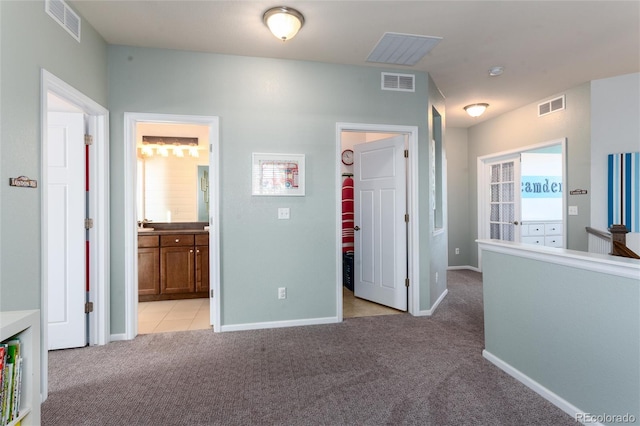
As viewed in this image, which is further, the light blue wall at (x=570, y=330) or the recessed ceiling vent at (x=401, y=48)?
the recessed ceiling vent at (x=401, y=48)

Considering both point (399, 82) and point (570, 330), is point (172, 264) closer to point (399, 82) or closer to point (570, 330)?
point (399, 82)

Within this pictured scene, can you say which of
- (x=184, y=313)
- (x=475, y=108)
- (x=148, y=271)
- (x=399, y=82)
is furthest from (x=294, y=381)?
(x=475, y=108)

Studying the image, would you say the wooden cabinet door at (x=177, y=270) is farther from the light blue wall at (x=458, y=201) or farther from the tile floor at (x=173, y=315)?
the light blue wall at (x=458, y=201)

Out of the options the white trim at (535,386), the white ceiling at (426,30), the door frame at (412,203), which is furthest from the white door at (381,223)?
the white trim at (535,386)

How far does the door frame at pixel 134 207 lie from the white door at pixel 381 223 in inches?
76.5

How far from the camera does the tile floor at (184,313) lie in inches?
127

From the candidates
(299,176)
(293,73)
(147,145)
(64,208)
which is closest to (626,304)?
(299,176)

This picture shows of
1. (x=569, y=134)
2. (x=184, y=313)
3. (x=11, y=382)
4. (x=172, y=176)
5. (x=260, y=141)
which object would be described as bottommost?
(x=184, y=313)

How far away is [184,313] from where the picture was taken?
3.63 meters

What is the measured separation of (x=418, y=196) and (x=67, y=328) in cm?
359

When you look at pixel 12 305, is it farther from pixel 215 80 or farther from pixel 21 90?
pixel 215 80

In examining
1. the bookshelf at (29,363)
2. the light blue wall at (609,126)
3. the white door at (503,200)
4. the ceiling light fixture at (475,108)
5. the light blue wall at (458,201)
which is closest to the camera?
the bookshelf at (29,363)

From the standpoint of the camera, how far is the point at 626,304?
60.1 inches

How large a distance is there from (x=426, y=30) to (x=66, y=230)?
3524 mm
